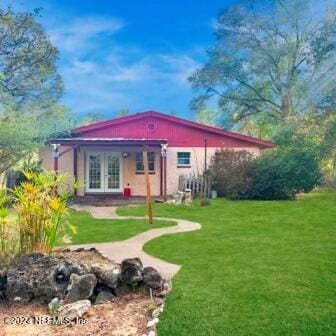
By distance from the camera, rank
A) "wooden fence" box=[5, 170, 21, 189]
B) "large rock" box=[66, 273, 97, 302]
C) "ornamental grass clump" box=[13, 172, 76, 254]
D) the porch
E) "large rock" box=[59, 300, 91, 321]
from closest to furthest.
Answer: "large rock" box=[59, 300, 91, 321]
"large rock" box=[66, 273, 97, 302]
"ornamental grass clump" box=[13, 172, 76, 254]
"wooden fence" box=[5, 170, 21, 189]
the porch

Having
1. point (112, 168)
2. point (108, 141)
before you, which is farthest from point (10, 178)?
point (108, 141)

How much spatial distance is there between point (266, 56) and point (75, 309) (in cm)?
2669

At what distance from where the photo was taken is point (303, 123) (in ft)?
63.2

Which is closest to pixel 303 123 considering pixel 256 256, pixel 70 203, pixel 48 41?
pixel 70 203

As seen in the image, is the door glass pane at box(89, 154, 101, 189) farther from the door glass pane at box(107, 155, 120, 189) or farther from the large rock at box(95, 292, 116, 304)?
the large rock at box(95, 292, 116, 304)

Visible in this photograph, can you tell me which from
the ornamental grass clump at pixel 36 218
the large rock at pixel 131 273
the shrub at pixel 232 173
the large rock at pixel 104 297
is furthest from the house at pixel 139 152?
the large rock at pixel 104 297

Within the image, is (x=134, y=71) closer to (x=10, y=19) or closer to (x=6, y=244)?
(x=10, y=19)

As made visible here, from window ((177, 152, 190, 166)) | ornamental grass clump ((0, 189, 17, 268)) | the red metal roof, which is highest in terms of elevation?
the red metal roof

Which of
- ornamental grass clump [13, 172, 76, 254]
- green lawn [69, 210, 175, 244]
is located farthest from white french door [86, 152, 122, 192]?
ornamental grass clump [13, 172, 76, 254]

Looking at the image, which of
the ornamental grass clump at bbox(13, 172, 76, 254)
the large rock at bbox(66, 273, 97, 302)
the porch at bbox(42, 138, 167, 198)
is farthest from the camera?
the porch at bbox(42, 138, 167, 198)

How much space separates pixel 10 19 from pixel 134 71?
113 ft

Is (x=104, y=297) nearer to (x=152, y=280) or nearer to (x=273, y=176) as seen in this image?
(x=152, y=280)

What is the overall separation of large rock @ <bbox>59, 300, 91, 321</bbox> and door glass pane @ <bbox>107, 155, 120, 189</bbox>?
14377 millimetres

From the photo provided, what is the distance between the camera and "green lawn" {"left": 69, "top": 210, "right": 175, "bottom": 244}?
8609 mm
